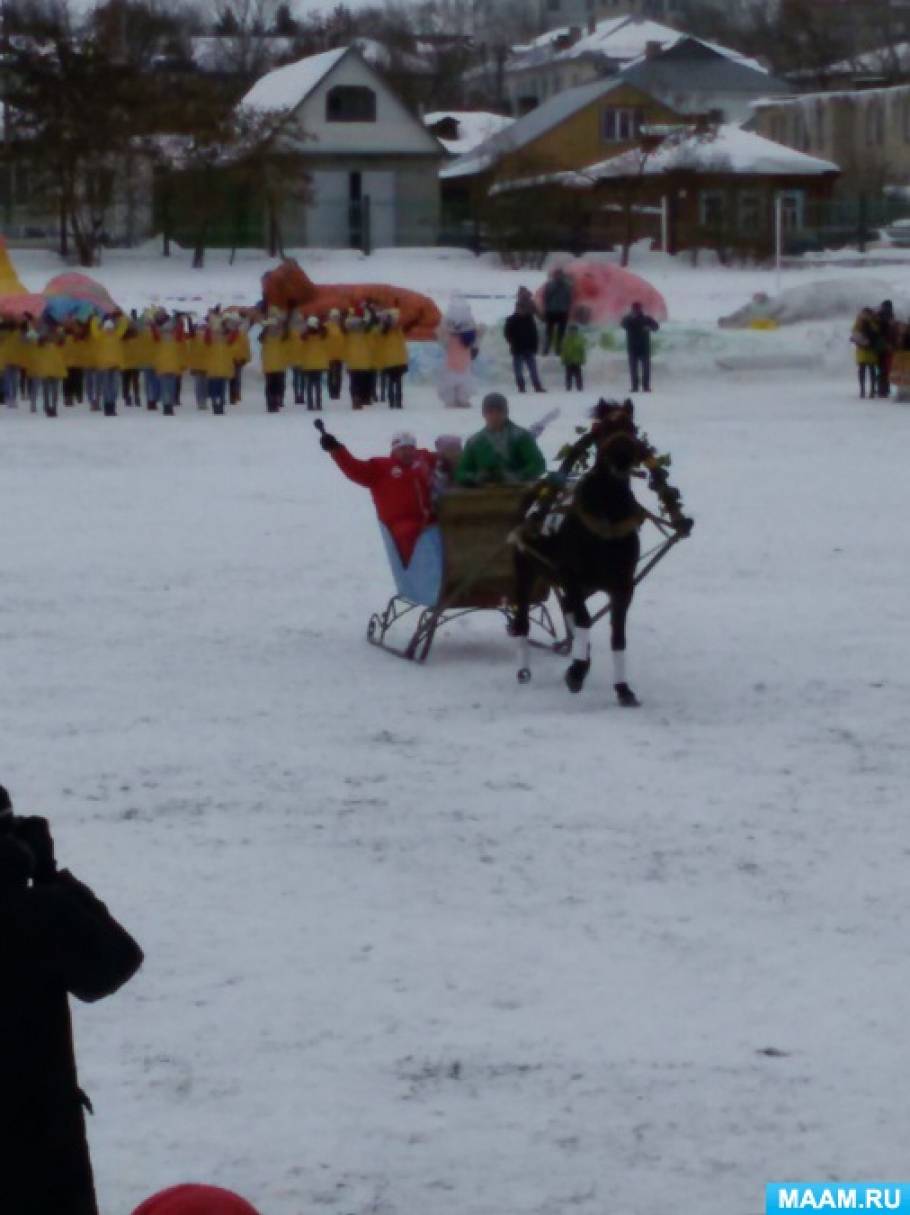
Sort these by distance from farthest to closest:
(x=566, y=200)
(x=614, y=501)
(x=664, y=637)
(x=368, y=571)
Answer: (x=566, y=200)
(x=368, y=571)
(x=664, y=637)
(x=614, y=501)

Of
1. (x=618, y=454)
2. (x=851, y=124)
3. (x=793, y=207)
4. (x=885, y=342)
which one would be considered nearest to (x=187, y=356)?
(x=885, y=342)

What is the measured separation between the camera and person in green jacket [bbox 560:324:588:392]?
32.2 metres

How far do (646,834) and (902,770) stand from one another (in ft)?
4.73

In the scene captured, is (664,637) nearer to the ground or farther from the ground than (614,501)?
nearer to the ground

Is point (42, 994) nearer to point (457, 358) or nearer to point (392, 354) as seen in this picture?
point (392, 354)

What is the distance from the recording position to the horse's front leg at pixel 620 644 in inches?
422

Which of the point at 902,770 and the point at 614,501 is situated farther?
the point at 614,501

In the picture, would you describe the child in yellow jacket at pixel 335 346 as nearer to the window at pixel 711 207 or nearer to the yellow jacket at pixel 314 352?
the yellow jacket at pixel 314 352

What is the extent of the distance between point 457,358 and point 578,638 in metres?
20.1

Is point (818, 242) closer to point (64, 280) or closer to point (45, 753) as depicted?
point (64, 280)

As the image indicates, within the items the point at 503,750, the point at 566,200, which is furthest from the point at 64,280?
the point at 503,750

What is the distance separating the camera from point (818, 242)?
2136 inches

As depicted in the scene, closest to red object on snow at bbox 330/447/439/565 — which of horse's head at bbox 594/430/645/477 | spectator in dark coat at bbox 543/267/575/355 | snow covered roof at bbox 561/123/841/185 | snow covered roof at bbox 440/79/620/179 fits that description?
horse's head at bbox 594/430/645/477

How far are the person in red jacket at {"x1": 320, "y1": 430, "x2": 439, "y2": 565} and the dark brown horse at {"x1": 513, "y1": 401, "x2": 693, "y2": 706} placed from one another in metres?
0.92
